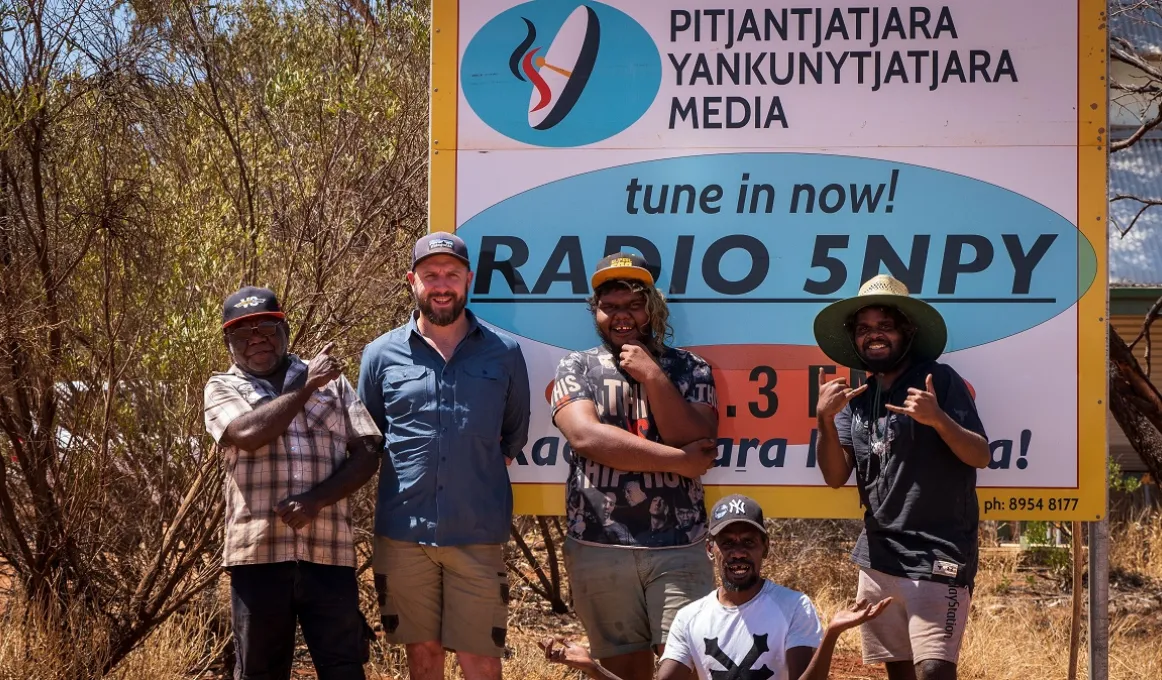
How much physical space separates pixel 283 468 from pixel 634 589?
1395 mm

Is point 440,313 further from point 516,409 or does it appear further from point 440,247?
point 516,409

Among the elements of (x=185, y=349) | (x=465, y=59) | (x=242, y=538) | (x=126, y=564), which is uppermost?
(x=465, y=59)

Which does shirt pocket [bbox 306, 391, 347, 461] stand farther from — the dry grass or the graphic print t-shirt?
the dry grass

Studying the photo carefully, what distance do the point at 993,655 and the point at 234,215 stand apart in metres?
5.23

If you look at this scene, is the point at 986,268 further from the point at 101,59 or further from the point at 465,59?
the point at 101,59

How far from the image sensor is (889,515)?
4570 mm

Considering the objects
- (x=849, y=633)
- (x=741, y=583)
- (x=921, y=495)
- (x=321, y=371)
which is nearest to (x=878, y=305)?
(x=921, y=495)

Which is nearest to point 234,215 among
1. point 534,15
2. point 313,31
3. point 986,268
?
point 313,31

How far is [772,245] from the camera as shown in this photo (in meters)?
5.59

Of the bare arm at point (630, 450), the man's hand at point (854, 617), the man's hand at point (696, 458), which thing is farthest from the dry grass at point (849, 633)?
the man's hand at point (854, 617)

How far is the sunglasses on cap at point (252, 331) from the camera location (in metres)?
4.79

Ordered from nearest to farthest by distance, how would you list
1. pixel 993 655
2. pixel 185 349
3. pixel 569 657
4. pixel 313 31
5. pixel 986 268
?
pixel 569 657
pixel 986 268
pixel 185 349
pixel 993 655
pixel 313 31

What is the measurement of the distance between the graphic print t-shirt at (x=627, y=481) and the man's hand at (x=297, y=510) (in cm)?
100

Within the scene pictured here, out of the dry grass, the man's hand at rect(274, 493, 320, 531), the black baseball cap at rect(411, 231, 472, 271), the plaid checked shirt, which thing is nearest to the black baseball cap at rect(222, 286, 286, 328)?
the plaid checked shirt
